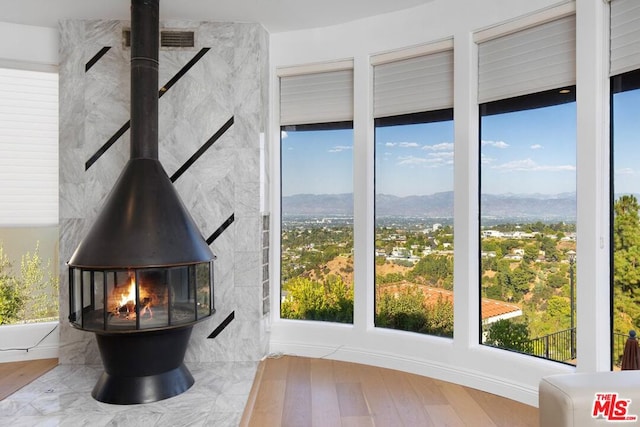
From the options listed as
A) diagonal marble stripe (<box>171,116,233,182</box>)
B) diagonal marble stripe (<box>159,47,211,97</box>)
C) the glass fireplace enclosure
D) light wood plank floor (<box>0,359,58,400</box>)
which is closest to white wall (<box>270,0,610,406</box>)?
diagonal marble stripe (<box>171,116,233,182</box>)

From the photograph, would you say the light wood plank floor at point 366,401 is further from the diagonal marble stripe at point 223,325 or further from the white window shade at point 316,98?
the white window shade at point 316,98

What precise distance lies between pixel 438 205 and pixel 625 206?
1.21 meters

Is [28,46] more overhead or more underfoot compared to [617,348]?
more overhead

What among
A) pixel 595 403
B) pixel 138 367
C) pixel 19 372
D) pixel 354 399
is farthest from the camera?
pixel 19 372

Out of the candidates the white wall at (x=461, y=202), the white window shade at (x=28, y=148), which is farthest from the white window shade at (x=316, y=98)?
the white window shade at (x=28, y=148)

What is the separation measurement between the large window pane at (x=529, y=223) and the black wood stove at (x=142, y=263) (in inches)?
75.3

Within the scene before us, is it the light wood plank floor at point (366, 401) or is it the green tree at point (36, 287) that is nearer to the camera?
the light wood plank floor at point (366, 401)

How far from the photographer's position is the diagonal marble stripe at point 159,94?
3430 millimetres

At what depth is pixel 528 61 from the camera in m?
2.82

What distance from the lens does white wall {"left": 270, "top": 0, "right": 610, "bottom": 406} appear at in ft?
8.17

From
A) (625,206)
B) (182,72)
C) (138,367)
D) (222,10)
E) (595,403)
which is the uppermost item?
(222,10)

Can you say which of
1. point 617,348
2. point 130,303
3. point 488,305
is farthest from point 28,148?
point 617,348

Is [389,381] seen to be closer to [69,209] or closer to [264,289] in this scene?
[264,289]

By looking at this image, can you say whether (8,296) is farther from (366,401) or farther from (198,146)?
(366,401)
